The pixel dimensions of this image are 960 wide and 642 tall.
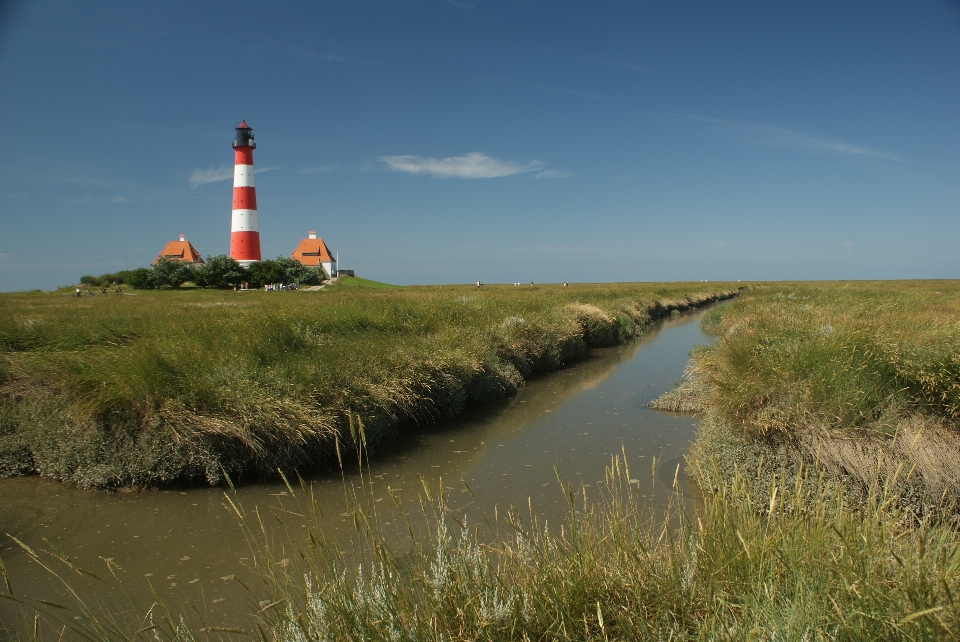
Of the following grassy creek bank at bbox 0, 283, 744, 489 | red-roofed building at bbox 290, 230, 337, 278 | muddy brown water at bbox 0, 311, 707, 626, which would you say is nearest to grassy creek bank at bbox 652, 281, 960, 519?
muddy brown water at bbox 0, 311, 707, 626

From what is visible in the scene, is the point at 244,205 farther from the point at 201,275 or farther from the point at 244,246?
the point at 201,275

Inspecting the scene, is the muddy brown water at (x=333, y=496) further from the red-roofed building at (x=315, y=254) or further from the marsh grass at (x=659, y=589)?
the red-roofed building at (x=315, y=254)

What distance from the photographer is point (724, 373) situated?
6.72 metres

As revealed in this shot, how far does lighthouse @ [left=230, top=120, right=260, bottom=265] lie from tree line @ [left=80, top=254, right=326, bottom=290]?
102 centimetres

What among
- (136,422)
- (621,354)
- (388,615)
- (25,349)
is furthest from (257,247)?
(388,615)

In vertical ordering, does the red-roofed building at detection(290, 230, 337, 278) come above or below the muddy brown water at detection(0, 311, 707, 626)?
above

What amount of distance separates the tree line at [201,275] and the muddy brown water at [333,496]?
A: 3987 centimetres

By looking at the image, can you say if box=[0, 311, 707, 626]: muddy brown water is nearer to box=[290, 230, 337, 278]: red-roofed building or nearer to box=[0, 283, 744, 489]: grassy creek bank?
box=[0, 283, 744, 489]: grassy creek bank

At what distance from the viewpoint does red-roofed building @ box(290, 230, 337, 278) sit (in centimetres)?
6919

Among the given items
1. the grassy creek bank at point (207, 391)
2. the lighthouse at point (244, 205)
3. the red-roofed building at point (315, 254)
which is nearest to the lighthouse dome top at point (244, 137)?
the lighthouse at point (244, 205)

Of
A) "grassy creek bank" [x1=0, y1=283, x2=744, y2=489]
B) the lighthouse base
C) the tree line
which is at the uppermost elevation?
the lighthouse base

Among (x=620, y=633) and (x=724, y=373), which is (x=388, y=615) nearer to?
(x=620, y=633)

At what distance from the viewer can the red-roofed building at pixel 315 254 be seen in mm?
69188

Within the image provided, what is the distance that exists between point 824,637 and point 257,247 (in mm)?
49311
